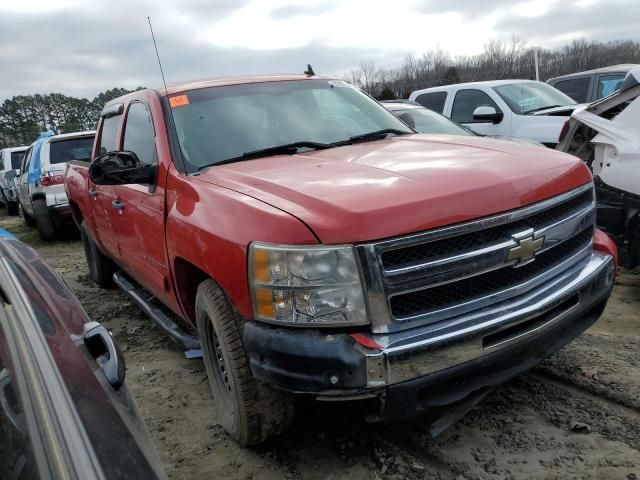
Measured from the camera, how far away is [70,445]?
1.12 m

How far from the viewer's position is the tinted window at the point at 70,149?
386 inches

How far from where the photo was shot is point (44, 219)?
957 centimetres

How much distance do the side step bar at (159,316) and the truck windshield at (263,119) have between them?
102 centimetres

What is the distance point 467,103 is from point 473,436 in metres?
7.50

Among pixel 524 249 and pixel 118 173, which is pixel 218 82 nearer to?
pixel 118 173

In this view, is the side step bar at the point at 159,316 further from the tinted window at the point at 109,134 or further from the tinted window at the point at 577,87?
the tinted window at the point at 577,87

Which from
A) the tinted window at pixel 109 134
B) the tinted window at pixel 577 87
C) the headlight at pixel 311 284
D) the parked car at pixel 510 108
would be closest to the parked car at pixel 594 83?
the tinted window at pixel 577 87

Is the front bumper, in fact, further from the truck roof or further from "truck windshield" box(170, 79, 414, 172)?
the truck roof

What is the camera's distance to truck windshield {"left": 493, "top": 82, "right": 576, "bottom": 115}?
8.50m

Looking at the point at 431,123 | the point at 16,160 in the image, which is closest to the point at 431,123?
the point at 431,123

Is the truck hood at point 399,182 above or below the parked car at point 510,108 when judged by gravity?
above

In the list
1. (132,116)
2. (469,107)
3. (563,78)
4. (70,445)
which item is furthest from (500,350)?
(563,78)

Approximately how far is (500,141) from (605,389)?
148 centimetres

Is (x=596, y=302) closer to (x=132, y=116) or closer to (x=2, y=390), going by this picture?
(x=2, y=390)
